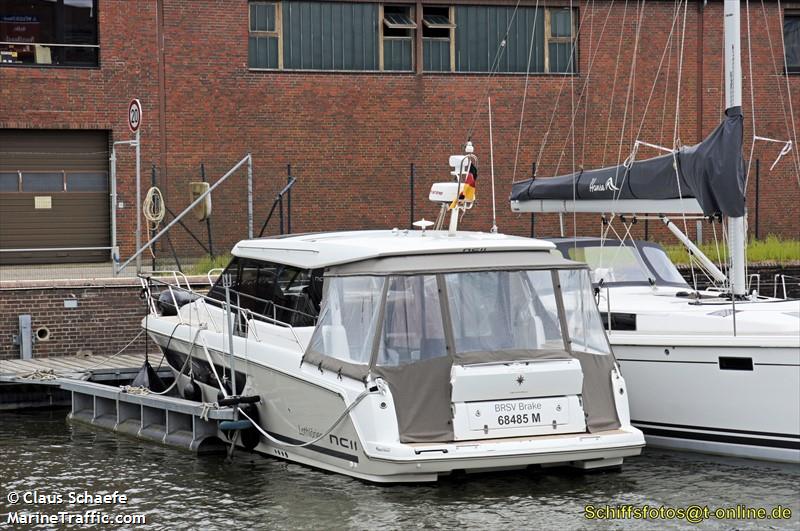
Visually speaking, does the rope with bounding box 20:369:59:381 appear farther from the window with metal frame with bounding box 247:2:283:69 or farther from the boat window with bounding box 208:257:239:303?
the window with metal frame with bounding box 247:2:283:69

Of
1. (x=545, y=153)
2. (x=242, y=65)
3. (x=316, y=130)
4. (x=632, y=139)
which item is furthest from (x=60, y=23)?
(x=632, y=139)

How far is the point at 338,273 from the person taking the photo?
39.6 ft

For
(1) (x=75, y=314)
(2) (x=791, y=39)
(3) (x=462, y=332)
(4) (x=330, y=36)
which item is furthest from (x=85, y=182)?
(2) (x=791, y=39)

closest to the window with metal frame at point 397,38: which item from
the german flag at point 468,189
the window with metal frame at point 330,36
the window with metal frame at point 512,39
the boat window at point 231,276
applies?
the window with metal frame at point 330,36

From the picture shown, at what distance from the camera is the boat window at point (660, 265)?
1553cm

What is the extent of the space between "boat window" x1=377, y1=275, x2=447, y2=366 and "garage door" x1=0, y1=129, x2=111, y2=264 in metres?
14.2

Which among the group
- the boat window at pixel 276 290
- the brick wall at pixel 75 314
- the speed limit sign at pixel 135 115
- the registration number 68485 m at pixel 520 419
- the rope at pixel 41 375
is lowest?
the rope at pixel 41 375

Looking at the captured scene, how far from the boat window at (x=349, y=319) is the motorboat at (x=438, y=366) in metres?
0.02

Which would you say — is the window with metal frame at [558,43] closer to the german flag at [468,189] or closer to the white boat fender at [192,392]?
the german flag at [468,189]

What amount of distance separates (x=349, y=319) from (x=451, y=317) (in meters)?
1.02

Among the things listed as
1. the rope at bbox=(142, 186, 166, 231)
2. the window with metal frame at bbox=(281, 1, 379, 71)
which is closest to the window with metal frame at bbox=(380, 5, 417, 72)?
the window with metal frame at bbox=(281, 1, 379, 71)

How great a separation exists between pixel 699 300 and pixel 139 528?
22.7 ft

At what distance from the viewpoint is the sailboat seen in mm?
12219

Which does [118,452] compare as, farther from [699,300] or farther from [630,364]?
[699,300]
